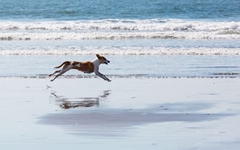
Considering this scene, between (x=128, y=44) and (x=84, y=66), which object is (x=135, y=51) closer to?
(x=128, y=44)

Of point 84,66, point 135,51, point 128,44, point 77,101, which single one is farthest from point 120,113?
point 128,44

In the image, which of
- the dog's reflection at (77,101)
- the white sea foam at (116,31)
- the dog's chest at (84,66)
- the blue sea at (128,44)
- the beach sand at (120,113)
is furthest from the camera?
the white sea foam at (116,31)

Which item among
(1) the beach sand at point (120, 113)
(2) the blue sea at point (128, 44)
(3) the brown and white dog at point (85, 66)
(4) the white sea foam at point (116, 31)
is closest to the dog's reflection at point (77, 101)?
(1) the beach sand at point (120, 113)

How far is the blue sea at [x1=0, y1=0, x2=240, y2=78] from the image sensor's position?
16453mm

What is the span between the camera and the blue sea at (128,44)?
16453 millimetres

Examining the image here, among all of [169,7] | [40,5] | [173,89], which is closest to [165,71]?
[173,89]

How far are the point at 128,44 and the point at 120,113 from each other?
13.3 metres

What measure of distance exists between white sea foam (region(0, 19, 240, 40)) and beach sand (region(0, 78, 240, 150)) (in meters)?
11.6

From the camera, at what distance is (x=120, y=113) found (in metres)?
10.2

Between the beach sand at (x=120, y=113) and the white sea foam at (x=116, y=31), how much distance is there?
11607 millimetres

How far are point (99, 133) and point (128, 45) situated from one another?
14.5m

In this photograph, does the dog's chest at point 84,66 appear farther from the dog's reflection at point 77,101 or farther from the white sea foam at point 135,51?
the white sea foam at point 135,51

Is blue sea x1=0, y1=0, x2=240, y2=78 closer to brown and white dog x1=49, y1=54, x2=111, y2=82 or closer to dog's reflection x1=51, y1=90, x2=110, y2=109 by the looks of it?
brown and white dog x1=49, y1=54, x2=111, y2=82

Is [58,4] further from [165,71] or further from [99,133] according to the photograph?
[99,133]
